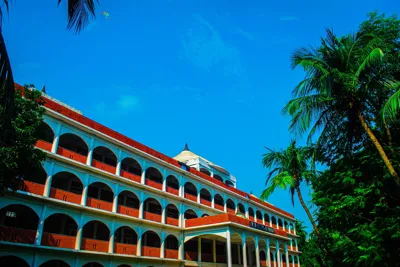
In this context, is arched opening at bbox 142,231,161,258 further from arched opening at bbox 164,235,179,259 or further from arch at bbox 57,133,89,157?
arch at bbox 57,133,89,157

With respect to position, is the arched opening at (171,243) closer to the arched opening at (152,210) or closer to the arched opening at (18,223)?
the arched opening at (152,210)

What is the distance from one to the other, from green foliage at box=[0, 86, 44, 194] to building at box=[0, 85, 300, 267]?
3.17m

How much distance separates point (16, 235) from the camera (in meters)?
16.6

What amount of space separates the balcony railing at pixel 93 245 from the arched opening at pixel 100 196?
6.93 ft

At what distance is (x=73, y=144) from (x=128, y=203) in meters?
6.12

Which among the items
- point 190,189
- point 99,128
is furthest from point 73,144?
point 190,189

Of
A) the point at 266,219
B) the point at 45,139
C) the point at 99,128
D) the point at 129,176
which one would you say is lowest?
the point at 129,176

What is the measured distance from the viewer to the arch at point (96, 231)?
2222cm

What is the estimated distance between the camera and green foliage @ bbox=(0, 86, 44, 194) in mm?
12477

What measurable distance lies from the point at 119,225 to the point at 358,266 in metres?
15.5

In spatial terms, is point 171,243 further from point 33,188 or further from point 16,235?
point 16,235

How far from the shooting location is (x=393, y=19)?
11789 millimetres

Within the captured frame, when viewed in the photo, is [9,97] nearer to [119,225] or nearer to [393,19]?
[393,19]

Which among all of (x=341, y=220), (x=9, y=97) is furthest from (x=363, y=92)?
(x=9, y=97)
